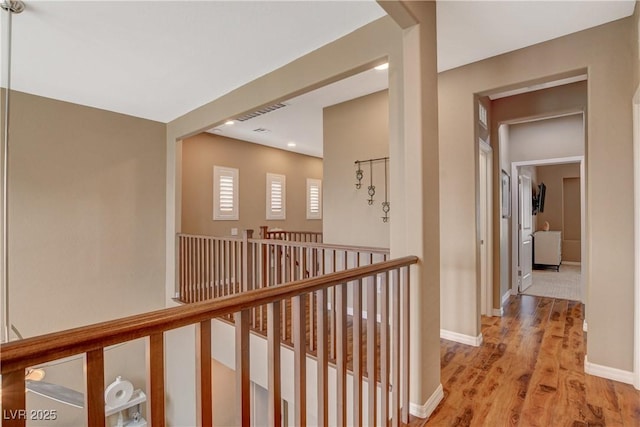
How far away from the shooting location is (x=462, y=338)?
3.00 metres

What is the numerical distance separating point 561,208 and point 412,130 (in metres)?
7.74

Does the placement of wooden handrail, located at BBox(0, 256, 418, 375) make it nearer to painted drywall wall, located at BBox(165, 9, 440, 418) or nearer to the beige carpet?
painted drywall wall, located at BBox(165, 9, 440, 418)

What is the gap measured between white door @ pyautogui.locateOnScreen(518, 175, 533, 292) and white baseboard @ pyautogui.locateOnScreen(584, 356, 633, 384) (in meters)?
2.58

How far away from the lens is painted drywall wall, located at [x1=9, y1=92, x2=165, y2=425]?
3.52 meters

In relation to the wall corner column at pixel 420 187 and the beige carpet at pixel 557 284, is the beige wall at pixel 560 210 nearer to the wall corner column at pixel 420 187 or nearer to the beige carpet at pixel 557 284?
the beige carpet at pixel 557 284

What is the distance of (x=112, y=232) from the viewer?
4168 millimetres

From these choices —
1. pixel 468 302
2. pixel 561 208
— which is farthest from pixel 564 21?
pixel 561 208

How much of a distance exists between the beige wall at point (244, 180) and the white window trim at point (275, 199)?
0.28 ft

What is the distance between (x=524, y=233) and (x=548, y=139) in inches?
60.6

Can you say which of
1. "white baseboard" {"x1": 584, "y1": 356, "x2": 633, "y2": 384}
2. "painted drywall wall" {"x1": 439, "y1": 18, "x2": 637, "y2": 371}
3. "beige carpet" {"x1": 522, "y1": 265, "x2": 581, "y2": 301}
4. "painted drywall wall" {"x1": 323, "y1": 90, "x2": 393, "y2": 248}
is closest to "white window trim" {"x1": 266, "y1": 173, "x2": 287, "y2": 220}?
"painted drywall wall" {"x1": 323, "y1": 90, "x2": 393, "y2": 248}

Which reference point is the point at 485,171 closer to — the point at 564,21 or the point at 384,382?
the point at 564,21

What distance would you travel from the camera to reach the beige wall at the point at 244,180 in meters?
5.35

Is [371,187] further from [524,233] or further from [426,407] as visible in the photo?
[524,233]

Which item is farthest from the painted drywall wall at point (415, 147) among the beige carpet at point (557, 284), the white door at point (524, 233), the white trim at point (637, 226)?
the beige carpet at point (557, 284)
